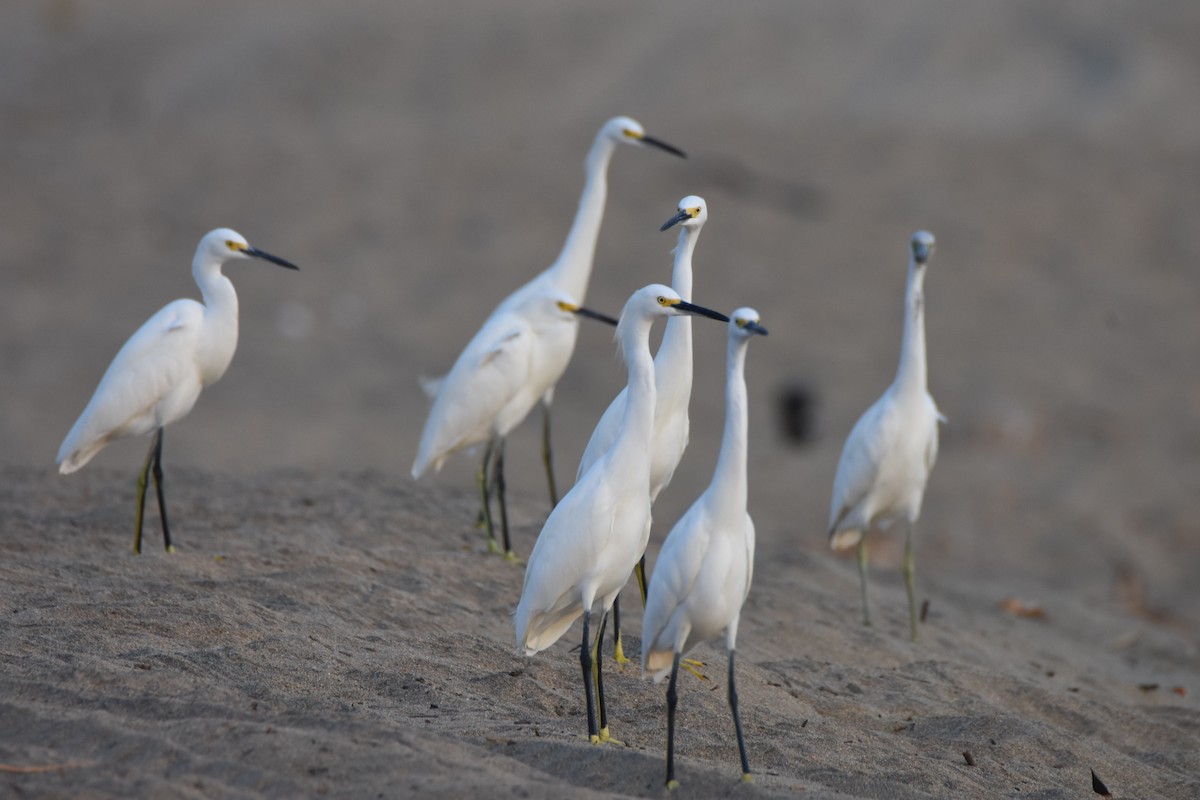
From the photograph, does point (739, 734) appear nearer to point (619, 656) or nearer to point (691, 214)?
point (619, 656)

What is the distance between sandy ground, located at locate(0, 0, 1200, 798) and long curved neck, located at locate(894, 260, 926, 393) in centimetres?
126

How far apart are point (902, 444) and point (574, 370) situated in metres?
6.93

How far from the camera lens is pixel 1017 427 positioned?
12.7m

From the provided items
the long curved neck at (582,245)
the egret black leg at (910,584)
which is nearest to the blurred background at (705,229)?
the long curved neck at (582,245)

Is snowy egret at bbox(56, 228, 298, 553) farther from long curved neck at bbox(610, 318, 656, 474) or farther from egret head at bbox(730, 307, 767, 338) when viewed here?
egret head at bbox(730, 307, 767, 338)

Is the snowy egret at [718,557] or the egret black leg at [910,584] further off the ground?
the snowy egret at [718,557]

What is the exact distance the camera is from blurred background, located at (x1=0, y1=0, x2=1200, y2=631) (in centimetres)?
1179

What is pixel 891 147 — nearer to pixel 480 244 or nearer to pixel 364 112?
pixel 480 244

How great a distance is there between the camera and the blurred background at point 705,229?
38.7 feet

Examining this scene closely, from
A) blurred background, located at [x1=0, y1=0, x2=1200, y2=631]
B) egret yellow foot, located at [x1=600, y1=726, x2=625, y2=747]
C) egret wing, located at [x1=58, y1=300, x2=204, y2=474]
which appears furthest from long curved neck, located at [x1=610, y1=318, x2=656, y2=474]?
blurred background, located at [x1=0, y1=0, x2=1200, y2=631]

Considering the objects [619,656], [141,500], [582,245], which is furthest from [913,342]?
[141,500]

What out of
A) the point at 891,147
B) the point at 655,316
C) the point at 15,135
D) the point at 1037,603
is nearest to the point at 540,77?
the point at 891,147

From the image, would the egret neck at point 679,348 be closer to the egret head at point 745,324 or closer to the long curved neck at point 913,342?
the egret head at point 745,324

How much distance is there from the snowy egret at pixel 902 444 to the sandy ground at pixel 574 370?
1.89ft
